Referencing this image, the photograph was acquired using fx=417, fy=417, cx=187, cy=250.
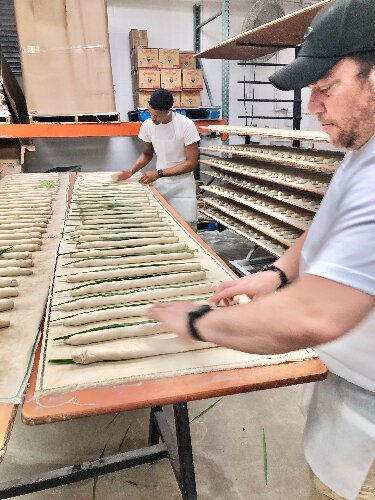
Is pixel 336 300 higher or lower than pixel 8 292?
higher

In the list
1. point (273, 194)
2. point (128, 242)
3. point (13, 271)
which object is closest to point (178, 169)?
point (273, 194)

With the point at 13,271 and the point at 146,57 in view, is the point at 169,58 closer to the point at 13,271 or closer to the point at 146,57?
the point at 146,57

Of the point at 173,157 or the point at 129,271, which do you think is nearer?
the point at 129,271

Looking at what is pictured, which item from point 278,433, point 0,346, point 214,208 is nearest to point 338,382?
point 0,346

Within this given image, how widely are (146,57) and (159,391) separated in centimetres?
736

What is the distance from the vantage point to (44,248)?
2.45 m

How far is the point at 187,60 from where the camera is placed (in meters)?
7.80

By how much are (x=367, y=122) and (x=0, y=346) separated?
127 centimetres

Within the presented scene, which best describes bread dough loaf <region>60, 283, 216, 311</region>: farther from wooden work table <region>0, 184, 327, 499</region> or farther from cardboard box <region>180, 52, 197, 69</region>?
cardboard box <region>180, 52, 197, 69</region>

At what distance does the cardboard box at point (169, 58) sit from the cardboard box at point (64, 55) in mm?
1349

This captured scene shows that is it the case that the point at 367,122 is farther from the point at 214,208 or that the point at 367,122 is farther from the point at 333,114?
the point at 214,208

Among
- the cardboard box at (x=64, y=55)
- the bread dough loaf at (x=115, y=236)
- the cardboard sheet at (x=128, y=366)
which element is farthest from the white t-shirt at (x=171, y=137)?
the cardboard sheet at (x=128, y=366)

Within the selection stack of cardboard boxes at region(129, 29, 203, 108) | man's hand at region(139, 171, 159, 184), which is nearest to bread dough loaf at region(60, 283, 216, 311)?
man's hand at region(139, 171, 159, 184)

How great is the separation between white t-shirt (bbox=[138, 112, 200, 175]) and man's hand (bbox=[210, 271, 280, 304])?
3408 millimetres
